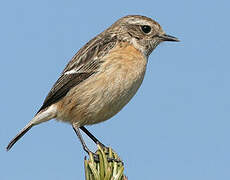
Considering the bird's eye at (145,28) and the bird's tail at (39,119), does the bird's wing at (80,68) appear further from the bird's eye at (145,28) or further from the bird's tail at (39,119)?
the bird's eye at (145,28)

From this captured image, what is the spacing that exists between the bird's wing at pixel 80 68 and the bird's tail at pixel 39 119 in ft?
0.45

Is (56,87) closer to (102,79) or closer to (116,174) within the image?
(102,79)

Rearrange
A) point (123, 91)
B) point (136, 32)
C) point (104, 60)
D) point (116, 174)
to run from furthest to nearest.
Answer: point (136, 32)
point (104, 60)
point (123, 91)
point (116, 174)

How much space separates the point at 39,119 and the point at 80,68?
1.12m

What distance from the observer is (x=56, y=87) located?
25.3ft

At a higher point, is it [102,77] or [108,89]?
[102,77]

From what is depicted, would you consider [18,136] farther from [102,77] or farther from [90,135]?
[102,77]

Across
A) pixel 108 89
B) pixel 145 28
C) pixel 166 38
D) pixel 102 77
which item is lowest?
pixel 108 89

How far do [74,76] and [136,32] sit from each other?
1465 mm

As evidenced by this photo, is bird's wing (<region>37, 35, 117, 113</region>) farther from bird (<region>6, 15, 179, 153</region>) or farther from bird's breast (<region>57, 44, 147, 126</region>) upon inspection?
bird's breast (<region>57, 44, 147, 126</region>)

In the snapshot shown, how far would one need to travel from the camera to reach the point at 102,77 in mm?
7160

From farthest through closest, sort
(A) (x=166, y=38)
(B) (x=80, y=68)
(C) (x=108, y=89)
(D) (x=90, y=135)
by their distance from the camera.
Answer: (A) (x=166, y=38) < (D) (x=90, y=135) < (B) (x=80, y=68) < (C) (x=108, y=89)

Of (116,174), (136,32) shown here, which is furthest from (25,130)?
(116,174)

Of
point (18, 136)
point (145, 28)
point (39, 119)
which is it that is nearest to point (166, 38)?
point (145, 28)
